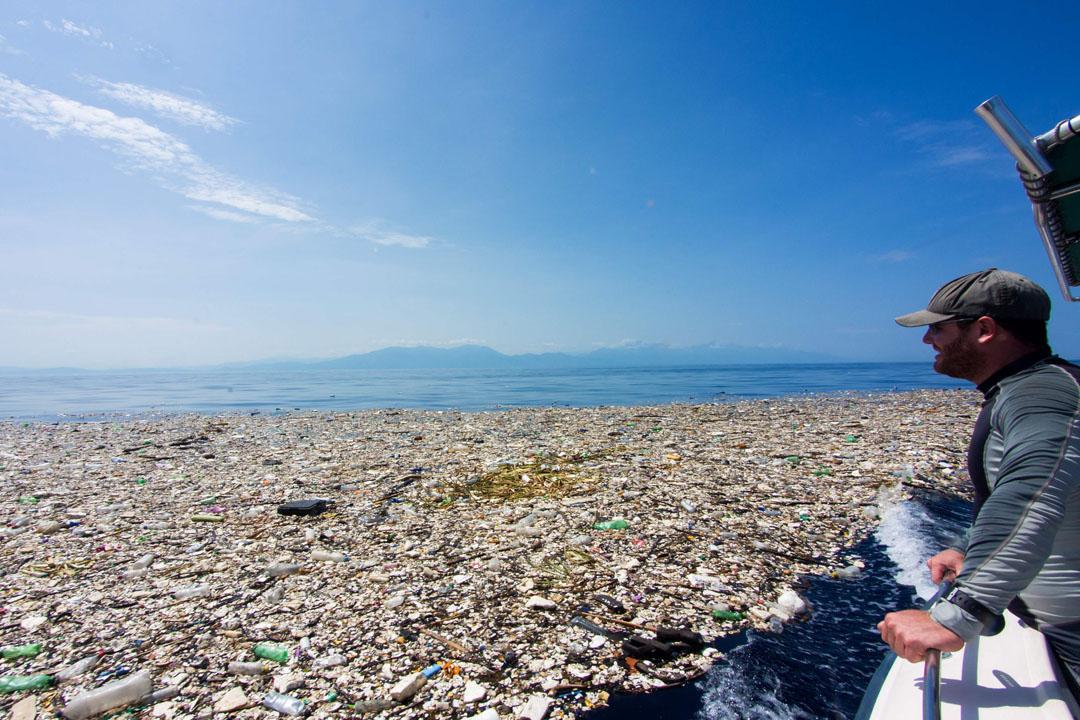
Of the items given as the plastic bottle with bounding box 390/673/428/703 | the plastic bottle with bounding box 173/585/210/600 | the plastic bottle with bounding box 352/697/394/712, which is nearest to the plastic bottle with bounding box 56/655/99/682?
the plastic bottle with bounding box 173/585/210/600

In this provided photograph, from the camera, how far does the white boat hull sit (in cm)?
214

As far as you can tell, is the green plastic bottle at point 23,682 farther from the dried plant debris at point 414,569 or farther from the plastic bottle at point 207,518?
the plastic bottle at point 207,518

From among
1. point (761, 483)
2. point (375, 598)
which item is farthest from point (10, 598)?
point (761, 483)

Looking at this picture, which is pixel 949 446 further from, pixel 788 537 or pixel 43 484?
pixel 43 484

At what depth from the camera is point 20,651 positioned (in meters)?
3.58

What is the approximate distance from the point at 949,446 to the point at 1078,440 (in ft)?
37.9

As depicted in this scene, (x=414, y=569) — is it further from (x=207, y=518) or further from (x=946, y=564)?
(x=946, y=564)

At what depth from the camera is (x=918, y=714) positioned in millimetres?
2230

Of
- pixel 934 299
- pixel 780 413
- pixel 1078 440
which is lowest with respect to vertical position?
pixel 780 413

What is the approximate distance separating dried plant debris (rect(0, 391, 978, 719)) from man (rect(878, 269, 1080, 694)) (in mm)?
1991

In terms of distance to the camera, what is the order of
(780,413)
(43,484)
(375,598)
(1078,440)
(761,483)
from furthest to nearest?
(780,413) < (43,484) < (761,483) < (375,598) < (1078,440)

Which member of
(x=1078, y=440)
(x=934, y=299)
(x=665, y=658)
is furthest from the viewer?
(x=665, y=658)

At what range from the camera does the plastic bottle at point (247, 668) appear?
3.35m

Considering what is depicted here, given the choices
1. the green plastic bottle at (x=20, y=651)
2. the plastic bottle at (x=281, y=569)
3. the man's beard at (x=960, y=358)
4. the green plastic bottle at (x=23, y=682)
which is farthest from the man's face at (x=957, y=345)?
the green plastic bottle at (x=20, y=651)
